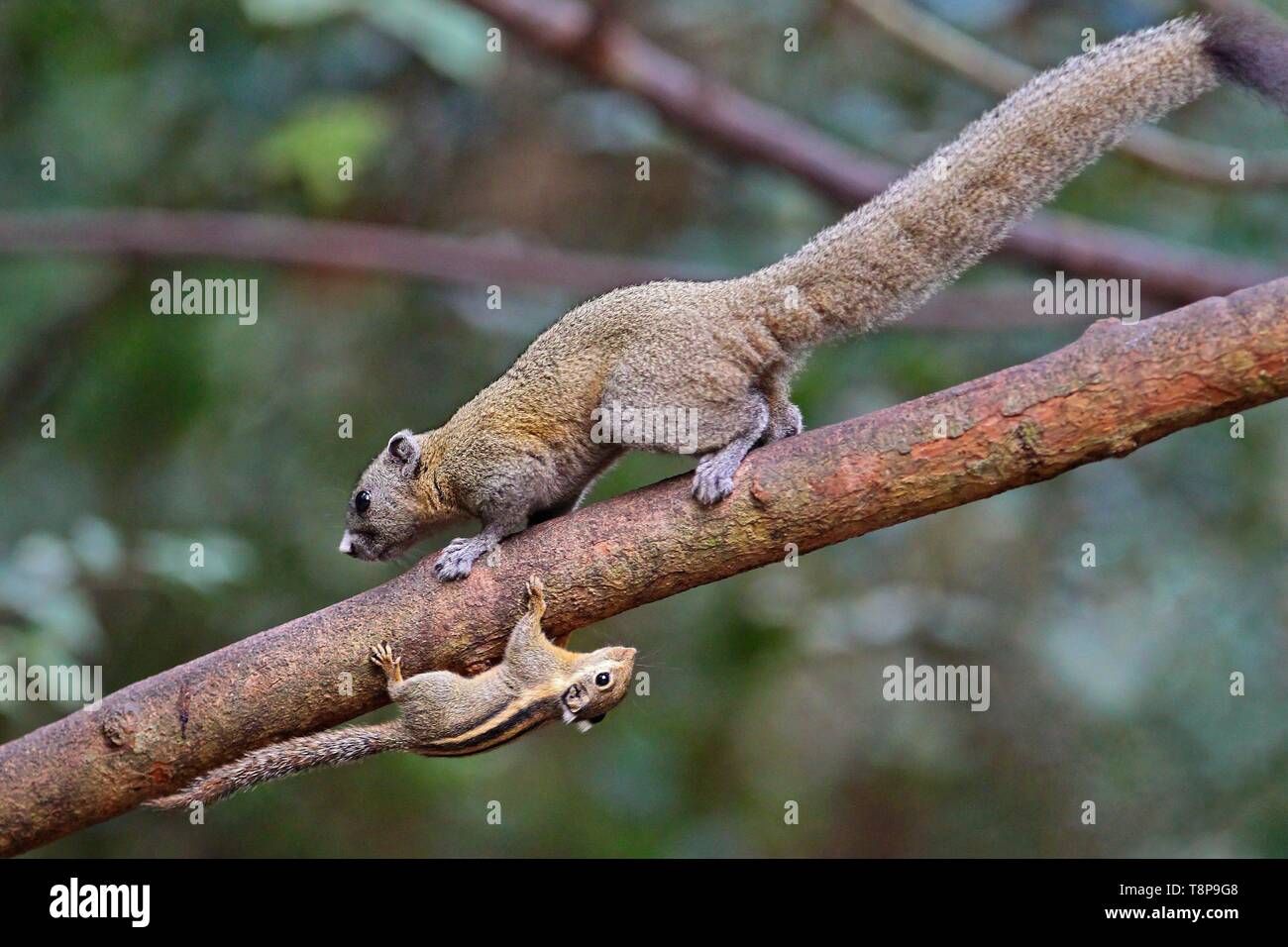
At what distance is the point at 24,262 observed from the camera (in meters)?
11.0

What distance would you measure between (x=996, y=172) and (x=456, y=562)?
244cm

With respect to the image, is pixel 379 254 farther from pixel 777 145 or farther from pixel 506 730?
pixel 506 730

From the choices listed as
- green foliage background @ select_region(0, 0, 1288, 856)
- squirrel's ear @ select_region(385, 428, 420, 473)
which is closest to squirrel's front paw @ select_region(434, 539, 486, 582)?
squirrel's ear @ select_region(385, 428, 420, 473)

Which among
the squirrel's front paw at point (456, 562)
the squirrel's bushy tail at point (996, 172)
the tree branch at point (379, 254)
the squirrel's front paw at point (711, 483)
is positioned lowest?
the squirrel's front paw at point (456, 562)

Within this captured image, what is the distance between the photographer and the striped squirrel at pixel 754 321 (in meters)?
4.75

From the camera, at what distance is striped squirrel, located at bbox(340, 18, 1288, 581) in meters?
4.75

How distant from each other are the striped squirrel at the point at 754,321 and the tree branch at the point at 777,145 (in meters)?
3.71

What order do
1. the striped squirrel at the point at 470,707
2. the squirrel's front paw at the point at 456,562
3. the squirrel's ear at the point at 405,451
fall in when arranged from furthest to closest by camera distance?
the squirrel's ear at the point at 405,451 → the squirrel's front paw at the point at 456,562 → the striped squirrel at the point at 470,707

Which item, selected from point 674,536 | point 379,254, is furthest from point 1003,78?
point 674,536

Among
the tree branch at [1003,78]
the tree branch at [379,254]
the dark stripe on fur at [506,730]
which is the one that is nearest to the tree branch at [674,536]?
the dark stripe on fur at [506,730]

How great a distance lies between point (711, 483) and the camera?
194 inches

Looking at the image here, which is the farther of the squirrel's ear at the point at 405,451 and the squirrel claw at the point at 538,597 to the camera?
the squirrel's ear at the point at 405,451

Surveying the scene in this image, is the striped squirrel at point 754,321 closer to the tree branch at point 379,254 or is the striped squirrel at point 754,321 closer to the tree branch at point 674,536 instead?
the tree branch at point 674,536

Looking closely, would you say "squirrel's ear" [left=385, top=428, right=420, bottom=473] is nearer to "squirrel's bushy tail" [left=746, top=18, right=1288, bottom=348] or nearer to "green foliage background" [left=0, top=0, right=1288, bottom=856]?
"squirrel's bushy tail" [left=746, top=18, right=1288, bottom=348]
